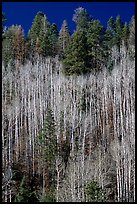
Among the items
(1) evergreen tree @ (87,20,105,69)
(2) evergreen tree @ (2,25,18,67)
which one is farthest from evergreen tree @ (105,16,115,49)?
(2) evergreen tree @ (2,25,18,67)

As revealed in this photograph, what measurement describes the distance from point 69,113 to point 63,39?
48.6ft

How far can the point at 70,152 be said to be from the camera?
66.1ft

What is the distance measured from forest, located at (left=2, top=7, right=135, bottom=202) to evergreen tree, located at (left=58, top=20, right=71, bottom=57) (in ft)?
0.35

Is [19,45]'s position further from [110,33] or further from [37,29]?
[110,33]

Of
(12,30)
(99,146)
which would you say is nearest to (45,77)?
(12,30)

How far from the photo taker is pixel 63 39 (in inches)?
1425

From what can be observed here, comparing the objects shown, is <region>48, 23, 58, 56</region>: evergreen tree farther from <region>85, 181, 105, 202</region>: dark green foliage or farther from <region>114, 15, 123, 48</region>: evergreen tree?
<region>85, 181, 105, 202</region>: dark green foliage

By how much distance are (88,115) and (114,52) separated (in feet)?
36.4

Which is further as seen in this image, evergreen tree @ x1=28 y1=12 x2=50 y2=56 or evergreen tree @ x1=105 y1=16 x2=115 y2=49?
evergreen tree @ x1=28 y1=12 x2=50 y2=56

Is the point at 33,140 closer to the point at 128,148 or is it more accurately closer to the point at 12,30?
the point at 128,148

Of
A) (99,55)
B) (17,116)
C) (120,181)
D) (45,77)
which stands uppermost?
(99,55)

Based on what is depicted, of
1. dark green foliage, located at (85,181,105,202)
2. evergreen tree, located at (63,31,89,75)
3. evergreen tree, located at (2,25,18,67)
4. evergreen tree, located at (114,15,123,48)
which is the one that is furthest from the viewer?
evergreen tree, located at (114,15,123,48)

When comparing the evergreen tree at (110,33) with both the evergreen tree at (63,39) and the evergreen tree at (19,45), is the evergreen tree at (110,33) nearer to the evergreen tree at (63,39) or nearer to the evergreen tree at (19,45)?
the evergreen tree at (63,39)

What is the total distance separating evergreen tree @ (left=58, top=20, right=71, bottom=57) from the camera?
3544cm
